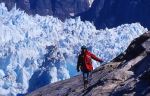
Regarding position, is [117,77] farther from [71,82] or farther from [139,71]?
[71,82]

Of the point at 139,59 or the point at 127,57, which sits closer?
the point at 139,59

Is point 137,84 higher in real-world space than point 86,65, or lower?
lower

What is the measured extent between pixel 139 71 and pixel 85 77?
2480mm

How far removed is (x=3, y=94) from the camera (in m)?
183

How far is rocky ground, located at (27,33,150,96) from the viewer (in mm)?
17316

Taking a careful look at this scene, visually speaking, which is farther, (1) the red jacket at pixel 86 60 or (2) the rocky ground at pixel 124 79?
(1) the red jacket at pixel 86 60

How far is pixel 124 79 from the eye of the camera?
19.0 meters

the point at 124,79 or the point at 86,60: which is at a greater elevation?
the point at 86,60

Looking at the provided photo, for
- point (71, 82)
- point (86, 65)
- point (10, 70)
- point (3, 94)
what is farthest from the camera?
point (10, 70)

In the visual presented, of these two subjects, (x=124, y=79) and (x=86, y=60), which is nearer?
(x=124, y=79)

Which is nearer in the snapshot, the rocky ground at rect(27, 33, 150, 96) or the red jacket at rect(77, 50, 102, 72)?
the rocky ground at rect(27, 33, 150, 96)

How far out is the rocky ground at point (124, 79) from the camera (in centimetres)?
1732

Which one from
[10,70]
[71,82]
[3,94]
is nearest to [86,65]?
[71,82]

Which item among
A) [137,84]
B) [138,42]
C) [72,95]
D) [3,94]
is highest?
[3,94]
